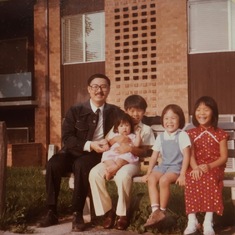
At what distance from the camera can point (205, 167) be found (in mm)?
3600

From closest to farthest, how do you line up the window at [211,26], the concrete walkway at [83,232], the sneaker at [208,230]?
the sneaker at [208,230]
the concrete walkway at [83,232]
the window at [211,26]

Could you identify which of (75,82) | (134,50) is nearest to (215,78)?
(134,50)

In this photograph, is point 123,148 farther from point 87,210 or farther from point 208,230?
point 208,230

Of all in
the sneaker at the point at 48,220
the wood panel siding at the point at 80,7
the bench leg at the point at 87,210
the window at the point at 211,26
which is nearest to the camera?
the sneaker at the point at 48,220

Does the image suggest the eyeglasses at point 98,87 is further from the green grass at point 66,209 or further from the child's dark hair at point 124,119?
the green grass at point 66,209

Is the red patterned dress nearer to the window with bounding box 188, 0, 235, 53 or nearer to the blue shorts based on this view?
the blue shorts

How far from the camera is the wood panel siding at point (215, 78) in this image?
997 cm

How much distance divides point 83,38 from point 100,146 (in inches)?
335

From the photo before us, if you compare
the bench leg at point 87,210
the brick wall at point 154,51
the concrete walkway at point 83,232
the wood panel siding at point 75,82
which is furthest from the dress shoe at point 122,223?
the wood panel siding at point 75,82

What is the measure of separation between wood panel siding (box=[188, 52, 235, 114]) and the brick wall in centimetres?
21

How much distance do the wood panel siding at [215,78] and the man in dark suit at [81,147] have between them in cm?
608

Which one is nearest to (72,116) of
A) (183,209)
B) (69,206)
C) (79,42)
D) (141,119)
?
(141,119)

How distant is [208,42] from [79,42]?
3.81 meters

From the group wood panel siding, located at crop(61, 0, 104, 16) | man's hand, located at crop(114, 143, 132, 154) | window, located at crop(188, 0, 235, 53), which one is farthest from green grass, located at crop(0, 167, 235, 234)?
wood panel siding, located at crop(61, 0, 104, 16)
